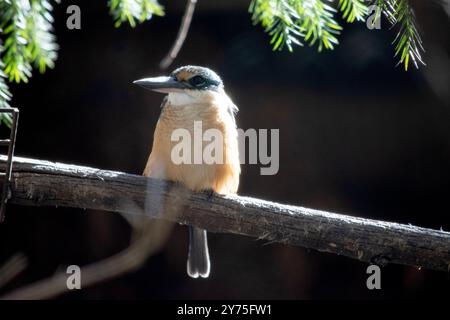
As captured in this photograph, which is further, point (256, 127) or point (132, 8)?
point (256, 127)

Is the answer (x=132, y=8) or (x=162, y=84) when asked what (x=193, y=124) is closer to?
(x=162, y=84)

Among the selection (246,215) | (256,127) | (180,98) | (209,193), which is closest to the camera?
(246,215)

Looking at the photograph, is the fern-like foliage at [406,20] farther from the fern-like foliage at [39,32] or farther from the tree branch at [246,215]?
the fern-like foliage at [39,32]

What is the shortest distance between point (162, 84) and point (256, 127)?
136 cm

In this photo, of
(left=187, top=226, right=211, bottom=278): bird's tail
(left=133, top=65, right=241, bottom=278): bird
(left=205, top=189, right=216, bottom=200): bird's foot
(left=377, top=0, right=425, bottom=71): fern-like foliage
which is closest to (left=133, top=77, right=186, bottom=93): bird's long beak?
(left=133, top=65, right=241, bottom=278): bird

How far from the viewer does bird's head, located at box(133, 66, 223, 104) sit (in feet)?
8.78

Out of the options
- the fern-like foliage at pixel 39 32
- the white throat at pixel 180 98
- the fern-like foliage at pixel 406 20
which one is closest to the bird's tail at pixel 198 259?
the white throat at pixel 180 98

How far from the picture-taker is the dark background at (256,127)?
3.83m

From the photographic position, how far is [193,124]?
260cm

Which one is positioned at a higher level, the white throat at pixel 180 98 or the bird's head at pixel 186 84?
the bird's head at pixel 186 84

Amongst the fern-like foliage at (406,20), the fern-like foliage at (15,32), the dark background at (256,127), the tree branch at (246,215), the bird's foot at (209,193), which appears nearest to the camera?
the fern-like foliage at (406,20)

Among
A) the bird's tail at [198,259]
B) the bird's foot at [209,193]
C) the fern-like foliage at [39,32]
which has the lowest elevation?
the bird's tail at [198,259]

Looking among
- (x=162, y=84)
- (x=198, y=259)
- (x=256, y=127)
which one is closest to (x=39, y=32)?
(x=162, y=84)

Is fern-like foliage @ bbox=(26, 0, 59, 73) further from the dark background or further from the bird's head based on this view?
the dark background
